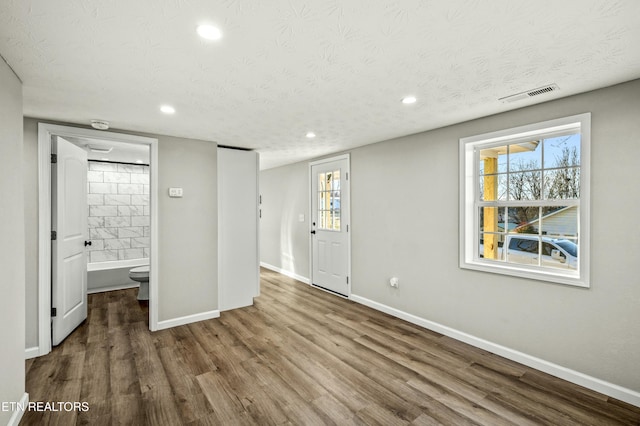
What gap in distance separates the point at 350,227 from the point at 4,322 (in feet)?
12.0

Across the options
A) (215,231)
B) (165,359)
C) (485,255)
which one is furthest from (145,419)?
(485,255)

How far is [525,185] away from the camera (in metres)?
2.81

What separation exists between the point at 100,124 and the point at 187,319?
2360 mm

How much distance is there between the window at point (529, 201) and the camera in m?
2.46

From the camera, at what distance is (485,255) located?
10.3 ft

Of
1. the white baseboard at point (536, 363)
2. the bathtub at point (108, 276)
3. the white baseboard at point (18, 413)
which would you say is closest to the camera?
the white baseboard at point (18, 413)

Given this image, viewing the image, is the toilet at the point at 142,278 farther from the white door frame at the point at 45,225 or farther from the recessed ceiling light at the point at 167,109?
the recessed ceiling light at the point at 167,109

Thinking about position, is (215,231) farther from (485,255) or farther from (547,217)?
(547,217)

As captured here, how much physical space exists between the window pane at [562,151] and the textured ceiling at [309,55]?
0.42 m

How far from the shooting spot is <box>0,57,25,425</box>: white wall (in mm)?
1751

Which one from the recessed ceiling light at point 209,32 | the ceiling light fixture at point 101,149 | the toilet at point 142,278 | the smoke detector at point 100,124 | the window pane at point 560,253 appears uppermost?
the ceiling light fixture at point 101,149

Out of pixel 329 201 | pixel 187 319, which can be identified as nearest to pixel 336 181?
pixel 329 201

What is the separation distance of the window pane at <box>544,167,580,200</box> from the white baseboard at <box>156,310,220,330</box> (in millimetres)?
3861

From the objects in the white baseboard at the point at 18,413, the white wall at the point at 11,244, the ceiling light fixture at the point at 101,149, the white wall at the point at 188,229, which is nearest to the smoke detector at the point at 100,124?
the white wall at the point at 188,229
